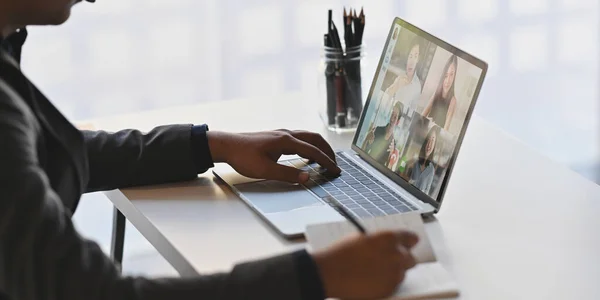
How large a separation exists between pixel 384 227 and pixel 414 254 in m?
0.07

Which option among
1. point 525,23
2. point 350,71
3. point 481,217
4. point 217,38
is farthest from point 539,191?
point 525,23

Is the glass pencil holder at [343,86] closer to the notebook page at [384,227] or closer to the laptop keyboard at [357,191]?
the laptop keyboard at [357,191]

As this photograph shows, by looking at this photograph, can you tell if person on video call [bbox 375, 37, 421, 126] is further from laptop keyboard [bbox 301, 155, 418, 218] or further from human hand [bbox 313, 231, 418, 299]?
human hand [bbox 313, 231, 418, 299]

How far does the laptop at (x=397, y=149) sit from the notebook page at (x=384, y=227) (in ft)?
0.29

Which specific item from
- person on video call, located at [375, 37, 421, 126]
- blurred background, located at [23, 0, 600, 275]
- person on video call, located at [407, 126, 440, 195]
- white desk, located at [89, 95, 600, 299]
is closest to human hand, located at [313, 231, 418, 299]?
white desk, located at [89, 95, 600, 299]

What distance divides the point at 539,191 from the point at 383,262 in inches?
20.0

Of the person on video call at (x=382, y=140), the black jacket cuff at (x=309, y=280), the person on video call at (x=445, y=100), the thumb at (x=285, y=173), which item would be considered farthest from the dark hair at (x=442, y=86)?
the black jacket cuff at (x=309, y=280)

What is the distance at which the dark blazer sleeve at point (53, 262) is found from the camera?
3.26 feet

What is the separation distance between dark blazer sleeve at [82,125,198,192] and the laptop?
0.22 feet

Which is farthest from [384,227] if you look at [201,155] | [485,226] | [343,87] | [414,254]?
[343,87]

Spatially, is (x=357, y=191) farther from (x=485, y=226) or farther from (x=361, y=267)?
(x=361, y=267)

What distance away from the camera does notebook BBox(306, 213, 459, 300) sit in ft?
3.85

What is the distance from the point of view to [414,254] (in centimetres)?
125

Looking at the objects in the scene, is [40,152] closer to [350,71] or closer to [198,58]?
[350,71]
